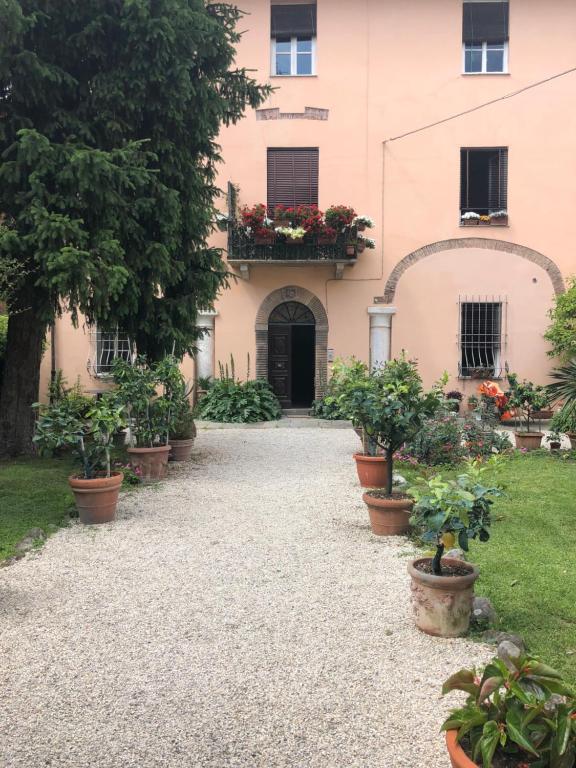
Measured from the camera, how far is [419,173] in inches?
597

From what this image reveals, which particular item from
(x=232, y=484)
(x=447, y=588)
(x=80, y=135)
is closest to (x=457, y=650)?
(x=447, y=588)

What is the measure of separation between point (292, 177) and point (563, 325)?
6965 millimetres

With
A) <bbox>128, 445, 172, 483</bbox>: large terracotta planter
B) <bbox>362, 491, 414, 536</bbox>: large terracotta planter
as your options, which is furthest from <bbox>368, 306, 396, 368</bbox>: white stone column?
<bbox>362, 491, 414, 536</bbox>: large terracotta planter

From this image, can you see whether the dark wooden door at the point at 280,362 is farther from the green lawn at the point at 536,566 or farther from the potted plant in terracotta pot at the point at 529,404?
the green lawn at the point at 536,566

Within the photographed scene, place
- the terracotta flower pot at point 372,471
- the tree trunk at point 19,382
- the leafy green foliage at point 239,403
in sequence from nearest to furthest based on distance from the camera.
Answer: the terracotta flower pot at point 372,471, the tree trunk at point 19,382, the leafy green foliage at point 239,403

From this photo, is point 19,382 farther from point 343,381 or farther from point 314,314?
point 314,314

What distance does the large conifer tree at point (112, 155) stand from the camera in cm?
718

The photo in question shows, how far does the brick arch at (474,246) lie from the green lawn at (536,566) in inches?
320

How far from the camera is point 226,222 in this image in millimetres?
14758

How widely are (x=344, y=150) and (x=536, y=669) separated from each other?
14538 millimetres

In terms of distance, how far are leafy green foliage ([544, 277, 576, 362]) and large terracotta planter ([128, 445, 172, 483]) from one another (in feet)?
30.1

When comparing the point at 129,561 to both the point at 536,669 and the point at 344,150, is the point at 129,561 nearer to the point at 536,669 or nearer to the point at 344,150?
the point at 536,669

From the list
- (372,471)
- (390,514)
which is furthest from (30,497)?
(390,514)

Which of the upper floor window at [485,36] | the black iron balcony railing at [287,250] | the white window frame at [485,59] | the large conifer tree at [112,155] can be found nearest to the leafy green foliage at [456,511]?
the large conifer tree at [112,155]
